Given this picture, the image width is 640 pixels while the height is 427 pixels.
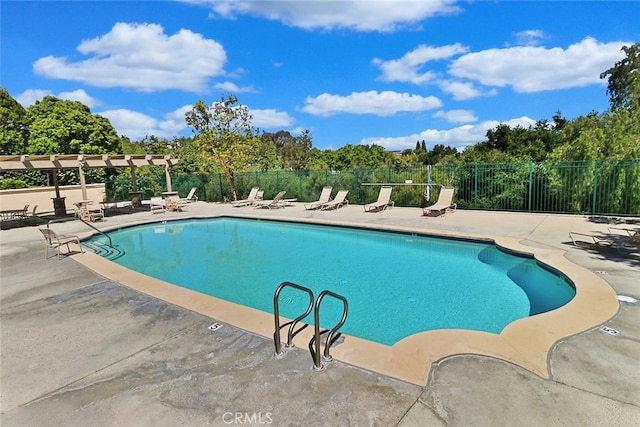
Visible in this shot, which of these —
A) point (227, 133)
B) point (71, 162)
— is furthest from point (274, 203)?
point (71, 162)

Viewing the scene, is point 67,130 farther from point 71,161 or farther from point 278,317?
point 278,317

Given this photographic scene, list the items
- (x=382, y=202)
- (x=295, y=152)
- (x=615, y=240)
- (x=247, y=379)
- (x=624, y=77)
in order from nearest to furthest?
(x=247, y=379) < (x=615, y=240) < (x=382, y=202) < (x=624, y=77) < (x=295, y=152)

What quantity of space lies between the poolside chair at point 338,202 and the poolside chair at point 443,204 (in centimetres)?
428

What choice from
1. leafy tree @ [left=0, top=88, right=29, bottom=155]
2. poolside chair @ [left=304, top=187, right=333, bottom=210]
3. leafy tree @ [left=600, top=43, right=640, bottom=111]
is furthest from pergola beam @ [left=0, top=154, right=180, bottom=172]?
leafy tree @ [left=600, top=43, right=640, bottom=111]

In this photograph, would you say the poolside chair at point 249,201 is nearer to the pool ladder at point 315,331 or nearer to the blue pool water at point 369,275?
the blue pool water at point 369,275

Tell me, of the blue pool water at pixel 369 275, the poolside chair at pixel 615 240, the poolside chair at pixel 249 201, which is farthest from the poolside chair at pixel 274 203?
the poolside chair at pixel 615 240

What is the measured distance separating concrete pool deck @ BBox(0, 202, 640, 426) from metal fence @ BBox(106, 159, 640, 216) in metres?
7.90

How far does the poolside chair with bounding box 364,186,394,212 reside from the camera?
13.9 metres

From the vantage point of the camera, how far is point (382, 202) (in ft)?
46.9

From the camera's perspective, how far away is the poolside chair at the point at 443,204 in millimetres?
12219

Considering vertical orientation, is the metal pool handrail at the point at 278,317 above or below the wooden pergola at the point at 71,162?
below

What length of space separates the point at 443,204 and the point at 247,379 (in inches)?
440

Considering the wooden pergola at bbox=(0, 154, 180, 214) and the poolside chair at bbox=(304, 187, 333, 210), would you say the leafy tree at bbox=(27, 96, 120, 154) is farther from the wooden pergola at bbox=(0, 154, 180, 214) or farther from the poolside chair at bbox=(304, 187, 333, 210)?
the poolside chair at bbox=(304, 187, 333, 210)

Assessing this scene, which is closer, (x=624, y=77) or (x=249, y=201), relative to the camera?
(x=249, y=201)
